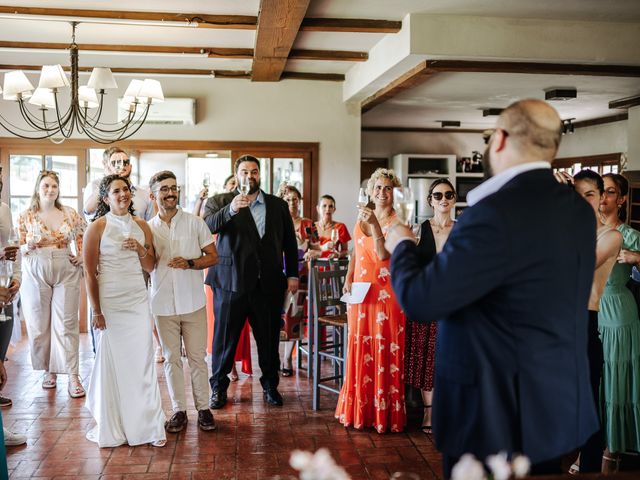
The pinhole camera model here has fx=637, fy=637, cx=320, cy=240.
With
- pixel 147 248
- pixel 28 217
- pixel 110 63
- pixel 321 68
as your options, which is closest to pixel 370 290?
pixel 147 248

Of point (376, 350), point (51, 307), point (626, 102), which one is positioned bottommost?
point (376, 350)

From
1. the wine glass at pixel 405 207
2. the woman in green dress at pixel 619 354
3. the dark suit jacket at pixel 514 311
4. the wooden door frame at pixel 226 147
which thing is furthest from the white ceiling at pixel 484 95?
the dark suit jacket at pixel 514 311

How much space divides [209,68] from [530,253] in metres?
6.20

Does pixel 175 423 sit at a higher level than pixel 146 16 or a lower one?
lower

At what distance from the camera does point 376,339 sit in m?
3.99

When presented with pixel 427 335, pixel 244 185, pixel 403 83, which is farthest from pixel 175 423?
pixel 403 83

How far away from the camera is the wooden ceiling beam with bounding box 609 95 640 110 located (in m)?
7.90

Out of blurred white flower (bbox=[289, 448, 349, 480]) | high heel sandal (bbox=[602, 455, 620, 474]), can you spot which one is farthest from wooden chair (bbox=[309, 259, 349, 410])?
blurred white flower (bbox=[289, 448, 349, 480])

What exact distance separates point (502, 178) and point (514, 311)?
326 mm

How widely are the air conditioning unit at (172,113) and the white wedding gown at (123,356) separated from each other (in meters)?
3.81

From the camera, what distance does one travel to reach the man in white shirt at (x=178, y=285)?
12.5ft

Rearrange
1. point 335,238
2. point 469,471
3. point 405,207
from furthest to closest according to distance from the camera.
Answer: point 335,238 < point 405,207 < point 469,471

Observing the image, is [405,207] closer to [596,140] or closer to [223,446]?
[223,446]

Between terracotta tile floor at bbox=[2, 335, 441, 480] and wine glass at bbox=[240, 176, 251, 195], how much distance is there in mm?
1502
